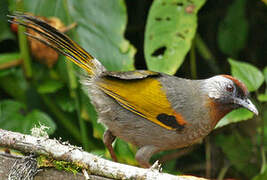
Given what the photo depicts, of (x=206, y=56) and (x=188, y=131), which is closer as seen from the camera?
(x=188, y=131)

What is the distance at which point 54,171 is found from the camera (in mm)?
2158

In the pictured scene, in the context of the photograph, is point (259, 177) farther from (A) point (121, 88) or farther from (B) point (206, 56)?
(B) point (206, 56)

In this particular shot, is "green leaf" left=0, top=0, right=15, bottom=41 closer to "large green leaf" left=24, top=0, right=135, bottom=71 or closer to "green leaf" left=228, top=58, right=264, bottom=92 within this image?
"large green leaf" left=24, top=0, right=135, bottom=71

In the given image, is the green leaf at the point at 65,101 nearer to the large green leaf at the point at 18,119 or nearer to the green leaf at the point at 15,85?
the large green leaf at the point at 18,119

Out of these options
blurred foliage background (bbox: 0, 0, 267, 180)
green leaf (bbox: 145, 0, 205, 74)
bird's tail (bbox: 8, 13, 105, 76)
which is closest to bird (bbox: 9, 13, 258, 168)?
bird's tail (bbox: 8, 13, 105, 76)

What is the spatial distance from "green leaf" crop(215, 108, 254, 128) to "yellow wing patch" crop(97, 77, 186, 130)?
1.59 feet

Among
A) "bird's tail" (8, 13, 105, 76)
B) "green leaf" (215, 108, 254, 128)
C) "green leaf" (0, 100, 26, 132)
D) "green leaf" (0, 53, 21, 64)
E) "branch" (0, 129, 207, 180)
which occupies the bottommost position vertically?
"green leaf" (0, 100, 26, 132)

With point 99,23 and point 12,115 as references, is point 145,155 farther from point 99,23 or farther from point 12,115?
point 99,23

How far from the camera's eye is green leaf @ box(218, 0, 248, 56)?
4969 mm

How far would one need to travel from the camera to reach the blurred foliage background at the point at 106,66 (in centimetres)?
391

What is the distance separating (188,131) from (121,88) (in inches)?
22.4

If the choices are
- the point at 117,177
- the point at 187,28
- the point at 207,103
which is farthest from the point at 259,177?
the point at 117,177

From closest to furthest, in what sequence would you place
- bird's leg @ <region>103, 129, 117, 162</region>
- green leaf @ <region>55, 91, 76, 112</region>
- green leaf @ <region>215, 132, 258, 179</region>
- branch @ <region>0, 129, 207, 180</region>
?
branch @ <region>0, 129, 207, 180</region> → bird's leg @ <region>103, 129, 117, 162</region> → green leaf @ <region>55, 91, 76, 112</region> → green leaf @ <region>215, 132, 258, 179</region>

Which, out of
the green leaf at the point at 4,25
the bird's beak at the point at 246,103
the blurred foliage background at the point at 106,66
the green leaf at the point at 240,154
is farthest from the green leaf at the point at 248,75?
the green leaf at the point at 4,25
